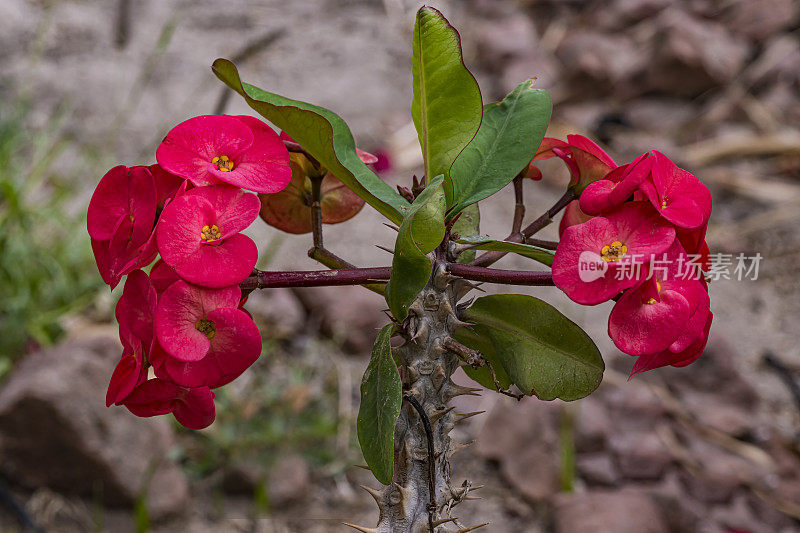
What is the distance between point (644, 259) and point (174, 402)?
387 millimetres

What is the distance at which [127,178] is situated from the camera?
2.11 feet

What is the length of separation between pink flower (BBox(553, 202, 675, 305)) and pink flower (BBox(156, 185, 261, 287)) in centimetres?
23

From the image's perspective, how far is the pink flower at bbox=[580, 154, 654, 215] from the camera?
58cm

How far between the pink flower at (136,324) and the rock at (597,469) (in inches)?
71.2

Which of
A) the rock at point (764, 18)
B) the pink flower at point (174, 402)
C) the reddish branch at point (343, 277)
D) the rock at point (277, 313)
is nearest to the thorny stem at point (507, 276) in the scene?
the reddish branch at point (343, 277)

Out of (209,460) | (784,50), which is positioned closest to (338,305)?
(209,460)

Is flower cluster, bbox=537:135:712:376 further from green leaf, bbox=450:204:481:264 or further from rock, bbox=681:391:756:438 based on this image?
rock, bbox=681:391:756:438

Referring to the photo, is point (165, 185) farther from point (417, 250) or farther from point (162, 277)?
point (417, 250)

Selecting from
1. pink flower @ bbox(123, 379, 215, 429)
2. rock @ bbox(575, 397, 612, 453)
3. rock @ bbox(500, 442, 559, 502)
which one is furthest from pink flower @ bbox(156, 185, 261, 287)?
rock @ bbox(575, 397, 612, 453)

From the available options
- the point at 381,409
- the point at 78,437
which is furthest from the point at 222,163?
the point at 78,437

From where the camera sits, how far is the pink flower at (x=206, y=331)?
0.55 meters

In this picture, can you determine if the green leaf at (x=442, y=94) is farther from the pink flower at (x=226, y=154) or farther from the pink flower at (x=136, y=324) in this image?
the pink flower at (x=136, y=324)

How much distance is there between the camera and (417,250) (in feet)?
1.91

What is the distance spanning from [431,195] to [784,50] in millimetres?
Answer: 3925
